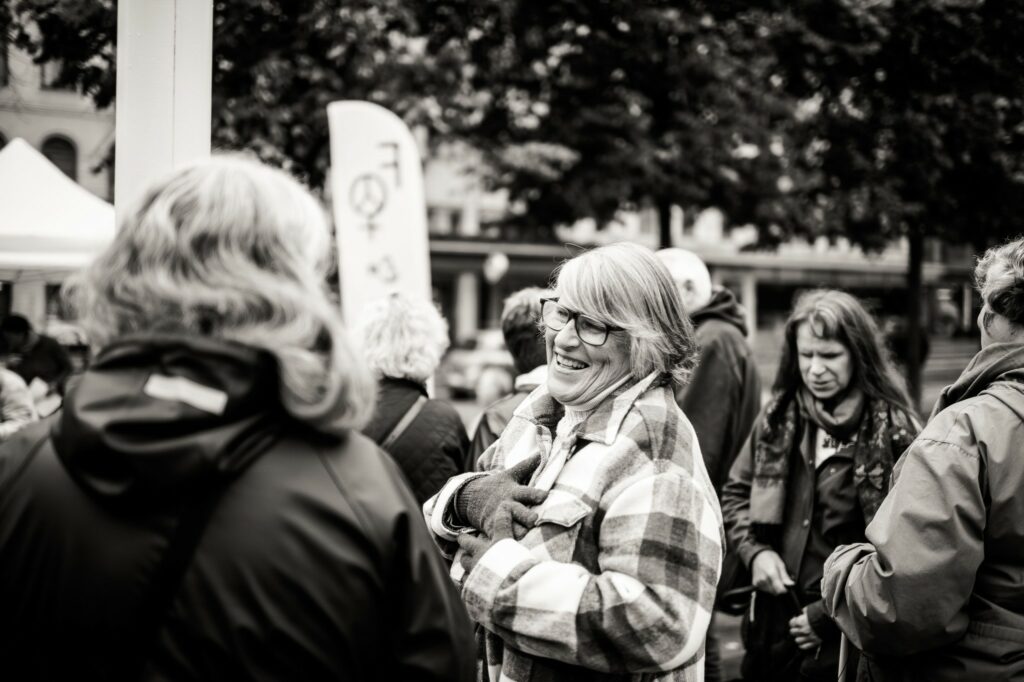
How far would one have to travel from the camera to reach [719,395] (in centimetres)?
469

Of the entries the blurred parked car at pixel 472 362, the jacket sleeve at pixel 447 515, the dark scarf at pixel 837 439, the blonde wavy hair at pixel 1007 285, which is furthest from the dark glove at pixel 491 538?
the blurred parked car at pixel 472 362

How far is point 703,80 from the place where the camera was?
11.3 m

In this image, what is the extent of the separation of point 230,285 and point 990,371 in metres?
1.94

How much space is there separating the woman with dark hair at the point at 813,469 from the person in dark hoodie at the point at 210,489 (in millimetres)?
2256

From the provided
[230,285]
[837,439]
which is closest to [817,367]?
[837,439]

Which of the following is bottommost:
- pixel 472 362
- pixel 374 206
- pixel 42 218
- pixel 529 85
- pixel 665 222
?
pixel 472 362

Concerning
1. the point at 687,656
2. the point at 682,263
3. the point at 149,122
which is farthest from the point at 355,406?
the point at 682,263

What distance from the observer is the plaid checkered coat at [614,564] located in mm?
2041

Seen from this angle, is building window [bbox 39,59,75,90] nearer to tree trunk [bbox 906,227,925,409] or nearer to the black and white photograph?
the black and white photograph

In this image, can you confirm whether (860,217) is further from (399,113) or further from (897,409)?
(897,409)

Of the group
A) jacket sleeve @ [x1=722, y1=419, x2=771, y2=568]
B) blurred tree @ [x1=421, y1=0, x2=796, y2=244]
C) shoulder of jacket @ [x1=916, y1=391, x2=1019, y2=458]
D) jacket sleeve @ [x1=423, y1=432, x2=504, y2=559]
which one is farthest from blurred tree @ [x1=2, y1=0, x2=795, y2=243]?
shoulder of jacket @ [x1=916, y1=391, x2=1019, y2=458]

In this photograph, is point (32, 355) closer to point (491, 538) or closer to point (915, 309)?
point (491, 538)

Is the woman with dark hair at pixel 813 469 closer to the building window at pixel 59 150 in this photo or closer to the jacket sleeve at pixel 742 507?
the jacket sleeve at pixel 742 507

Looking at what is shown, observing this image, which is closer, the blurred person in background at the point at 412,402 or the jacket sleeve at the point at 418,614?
the jacket sleeve at the point at 418,614
